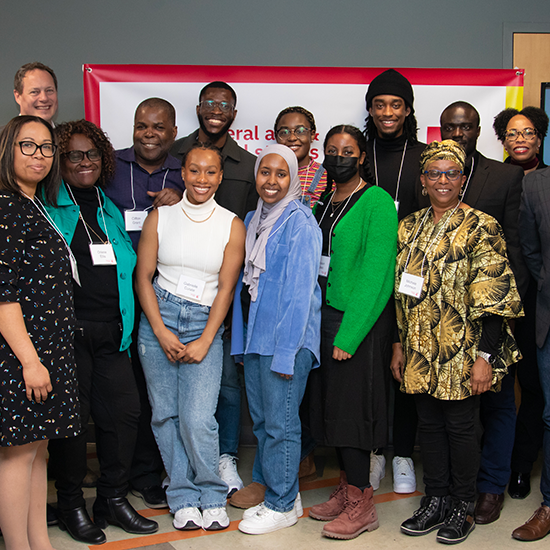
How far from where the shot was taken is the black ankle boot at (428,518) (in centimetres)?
255

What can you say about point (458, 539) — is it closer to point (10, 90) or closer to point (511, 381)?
point (511, 381)

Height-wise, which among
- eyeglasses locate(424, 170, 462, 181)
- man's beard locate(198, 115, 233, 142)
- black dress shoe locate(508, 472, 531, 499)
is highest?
man's beard locate(198, 115, 233, 142)

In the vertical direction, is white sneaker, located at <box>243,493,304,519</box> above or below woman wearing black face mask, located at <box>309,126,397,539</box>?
below

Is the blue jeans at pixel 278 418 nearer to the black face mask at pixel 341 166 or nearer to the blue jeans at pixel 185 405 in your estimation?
the blue jeans at pixel 185 405

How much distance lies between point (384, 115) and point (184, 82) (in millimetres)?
1432

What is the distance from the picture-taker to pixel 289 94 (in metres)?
3.77

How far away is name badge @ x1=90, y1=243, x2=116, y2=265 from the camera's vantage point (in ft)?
8.18

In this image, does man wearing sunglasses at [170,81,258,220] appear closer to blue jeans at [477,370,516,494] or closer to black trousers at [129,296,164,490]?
black trousers at [129,296,164,490]

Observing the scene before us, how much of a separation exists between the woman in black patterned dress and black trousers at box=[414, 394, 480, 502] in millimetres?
1535

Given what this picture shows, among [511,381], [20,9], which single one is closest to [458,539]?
[511,381]

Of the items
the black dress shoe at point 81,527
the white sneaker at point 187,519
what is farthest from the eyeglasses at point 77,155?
the white sneaker at point 187,519

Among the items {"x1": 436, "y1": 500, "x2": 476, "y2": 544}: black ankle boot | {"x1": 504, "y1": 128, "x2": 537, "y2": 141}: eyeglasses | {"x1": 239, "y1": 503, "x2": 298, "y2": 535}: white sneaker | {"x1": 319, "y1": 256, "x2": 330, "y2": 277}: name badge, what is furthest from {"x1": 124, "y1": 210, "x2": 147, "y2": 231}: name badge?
{"x1": 504, "y1": 128, "x2": 537, "y2": 141}: eyeglasses

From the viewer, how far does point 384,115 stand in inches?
123

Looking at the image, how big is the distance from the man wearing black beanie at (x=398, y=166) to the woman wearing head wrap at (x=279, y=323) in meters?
0.70
